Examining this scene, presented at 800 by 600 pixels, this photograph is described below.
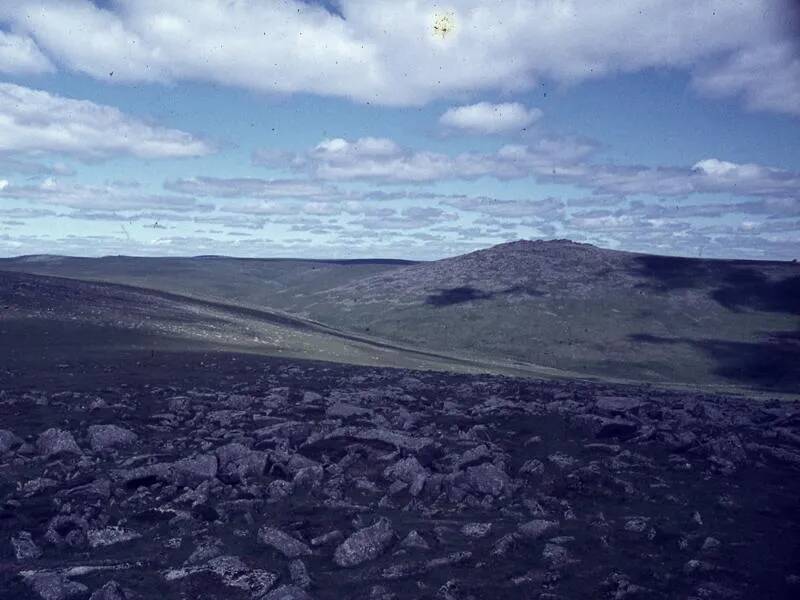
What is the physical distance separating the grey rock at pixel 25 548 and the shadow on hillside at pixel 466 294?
→ 109896 millimetres

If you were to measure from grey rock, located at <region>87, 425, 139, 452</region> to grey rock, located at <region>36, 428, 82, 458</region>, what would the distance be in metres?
0.49

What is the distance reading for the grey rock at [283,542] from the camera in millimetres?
10570

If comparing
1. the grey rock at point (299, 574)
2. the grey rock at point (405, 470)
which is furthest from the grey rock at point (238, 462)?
the grey rock at point (299, 574)

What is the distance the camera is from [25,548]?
1034cm

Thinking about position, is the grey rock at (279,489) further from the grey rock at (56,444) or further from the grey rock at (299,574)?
the grey rock at (56,444)

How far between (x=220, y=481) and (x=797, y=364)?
86.4 meters

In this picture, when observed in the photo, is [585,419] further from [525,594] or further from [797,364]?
[797,364]

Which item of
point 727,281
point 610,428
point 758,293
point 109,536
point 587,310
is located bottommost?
point 109,536

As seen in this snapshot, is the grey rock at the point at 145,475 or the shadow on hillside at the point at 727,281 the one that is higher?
the shadow on hillside at the point at 727,281

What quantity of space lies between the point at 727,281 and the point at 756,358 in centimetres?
4274

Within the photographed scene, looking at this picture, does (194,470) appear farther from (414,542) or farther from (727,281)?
(727,281)

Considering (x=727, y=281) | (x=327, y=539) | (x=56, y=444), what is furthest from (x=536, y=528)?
(x=727, y=281)

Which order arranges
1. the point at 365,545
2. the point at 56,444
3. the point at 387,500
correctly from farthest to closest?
the point at 56,444, the point at 387,500, the point at 365,545

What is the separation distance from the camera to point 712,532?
11.8 m
